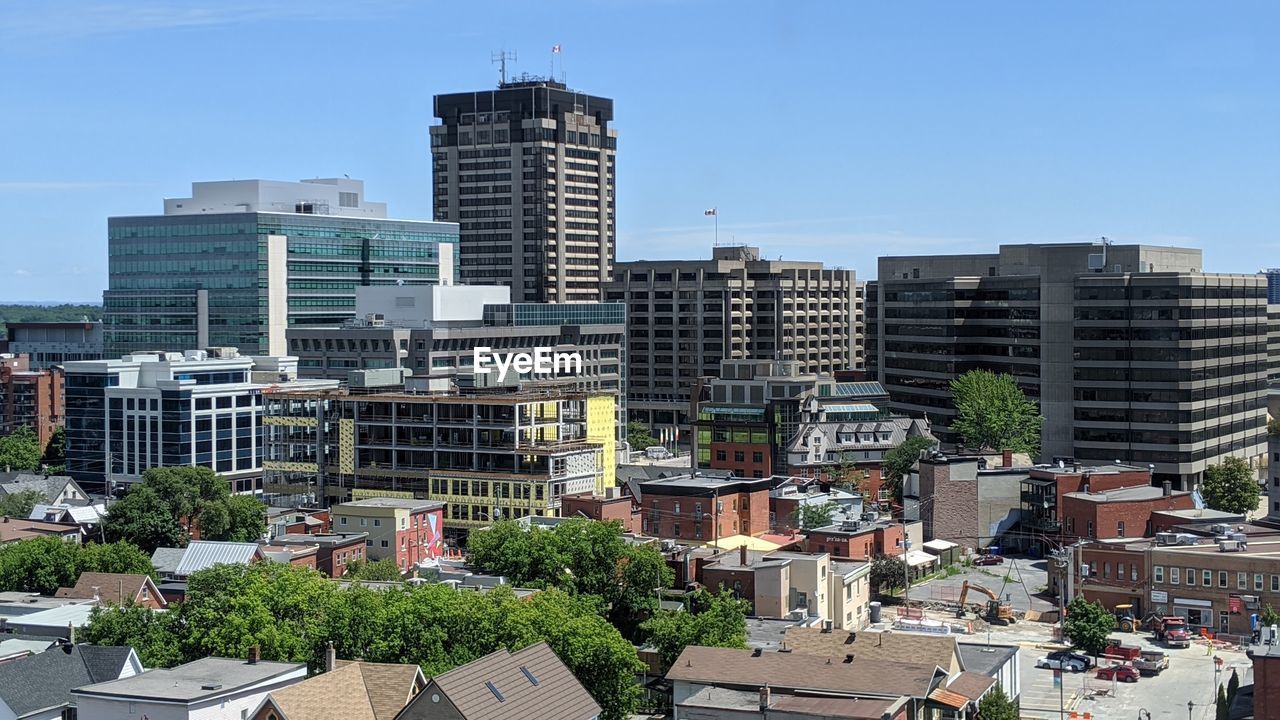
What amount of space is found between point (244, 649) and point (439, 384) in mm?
75897

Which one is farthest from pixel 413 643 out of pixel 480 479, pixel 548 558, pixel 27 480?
pixel 27 480

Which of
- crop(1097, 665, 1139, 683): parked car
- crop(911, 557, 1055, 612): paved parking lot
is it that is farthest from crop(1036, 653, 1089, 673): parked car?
crop(911, 557, 1055, 612): paved parking lot

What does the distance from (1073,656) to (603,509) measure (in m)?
42.8

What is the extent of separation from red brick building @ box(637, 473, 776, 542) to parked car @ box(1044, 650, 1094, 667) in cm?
3181

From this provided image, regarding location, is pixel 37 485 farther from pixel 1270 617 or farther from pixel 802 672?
pixel 1270 617

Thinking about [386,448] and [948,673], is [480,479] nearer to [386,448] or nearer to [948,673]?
[386,448]

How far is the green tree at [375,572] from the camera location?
12356 centimetres

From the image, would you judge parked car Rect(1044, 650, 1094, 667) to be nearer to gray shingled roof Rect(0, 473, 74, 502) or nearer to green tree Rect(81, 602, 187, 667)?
green tree Rect(81, 602, 187, 667)

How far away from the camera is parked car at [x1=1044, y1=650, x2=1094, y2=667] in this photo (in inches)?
4592

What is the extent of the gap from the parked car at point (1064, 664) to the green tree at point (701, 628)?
2490 cm

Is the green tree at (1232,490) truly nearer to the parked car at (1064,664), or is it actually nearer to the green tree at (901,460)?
the green tree at (901,460)

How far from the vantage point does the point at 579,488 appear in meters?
156

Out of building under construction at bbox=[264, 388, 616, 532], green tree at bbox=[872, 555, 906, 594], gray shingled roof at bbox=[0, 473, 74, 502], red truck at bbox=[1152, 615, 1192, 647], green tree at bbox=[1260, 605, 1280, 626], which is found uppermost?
building under construction at bbox=[264, 388, 616, 532]

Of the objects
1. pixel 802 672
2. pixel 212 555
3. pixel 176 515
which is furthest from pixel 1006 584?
pixel 176 515
